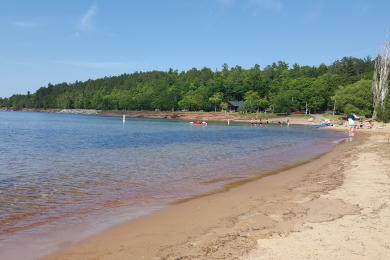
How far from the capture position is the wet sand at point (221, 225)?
8.76m

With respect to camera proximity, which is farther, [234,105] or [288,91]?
[234,105]

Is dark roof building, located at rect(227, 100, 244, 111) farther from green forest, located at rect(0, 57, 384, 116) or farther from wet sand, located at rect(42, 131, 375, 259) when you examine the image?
wet sand, located at rect(42, 131, 375, 259)

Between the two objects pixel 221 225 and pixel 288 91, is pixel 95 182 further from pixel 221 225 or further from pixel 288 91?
pixel 288 91

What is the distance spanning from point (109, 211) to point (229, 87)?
549 feet

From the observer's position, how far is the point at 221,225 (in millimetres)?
11039

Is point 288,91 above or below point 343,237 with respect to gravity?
above

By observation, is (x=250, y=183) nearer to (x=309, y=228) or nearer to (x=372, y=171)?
(x=372, y=171)

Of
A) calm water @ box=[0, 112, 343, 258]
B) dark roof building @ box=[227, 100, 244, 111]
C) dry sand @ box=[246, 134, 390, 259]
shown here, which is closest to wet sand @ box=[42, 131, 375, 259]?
dry sand @ box=[246, 134, 390, 259]

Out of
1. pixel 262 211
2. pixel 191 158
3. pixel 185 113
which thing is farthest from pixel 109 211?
pixel 185 113

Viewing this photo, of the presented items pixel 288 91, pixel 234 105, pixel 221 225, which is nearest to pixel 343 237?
pixel 221 225

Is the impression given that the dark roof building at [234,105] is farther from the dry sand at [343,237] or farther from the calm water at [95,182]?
the dry sand at [343,237]

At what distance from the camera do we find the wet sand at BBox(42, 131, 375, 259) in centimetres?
876

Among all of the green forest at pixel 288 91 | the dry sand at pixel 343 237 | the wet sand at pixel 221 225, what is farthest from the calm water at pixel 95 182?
the green forest at pixel 288 91

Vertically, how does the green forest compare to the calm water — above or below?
above
